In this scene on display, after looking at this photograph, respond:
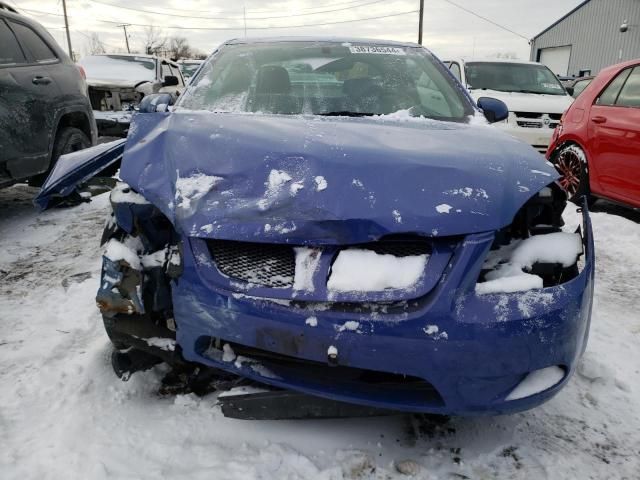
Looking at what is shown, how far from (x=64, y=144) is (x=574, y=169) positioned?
521 cm

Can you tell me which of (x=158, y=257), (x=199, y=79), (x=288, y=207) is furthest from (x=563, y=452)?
(x=199, y=79)

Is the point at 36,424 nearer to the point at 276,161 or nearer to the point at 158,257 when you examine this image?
the point at 158,257

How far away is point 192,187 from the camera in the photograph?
1.85 metres

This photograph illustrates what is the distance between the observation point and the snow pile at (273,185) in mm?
1763

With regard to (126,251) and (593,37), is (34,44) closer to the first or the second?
(126,251)

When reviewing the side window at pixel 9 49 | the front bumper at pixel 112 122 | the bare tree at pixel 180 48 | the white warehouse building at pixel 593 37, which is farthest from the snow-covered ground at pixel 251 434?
the bare tree at pixel 180 48

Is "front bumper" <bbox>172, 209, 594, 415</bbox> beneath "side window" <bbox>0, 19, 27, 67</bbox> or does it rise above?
beneath

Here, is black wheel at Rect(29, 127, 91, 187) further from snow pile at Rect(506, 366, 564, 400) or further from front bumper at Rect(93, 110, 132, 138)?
snow pile at Rect(506, 366, 564, 400)

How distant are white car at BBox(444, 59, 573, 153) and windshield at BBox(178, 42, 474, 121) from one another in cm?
491

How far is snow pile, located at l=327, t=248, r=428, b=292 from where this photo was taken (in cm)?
164

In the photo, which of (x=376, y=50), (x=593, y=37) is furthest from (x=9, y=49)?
(x=593, y=37)

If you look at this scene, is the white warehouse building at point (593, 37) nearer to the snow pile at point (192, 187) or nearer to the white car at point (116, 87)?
the white car at point (116, 87)

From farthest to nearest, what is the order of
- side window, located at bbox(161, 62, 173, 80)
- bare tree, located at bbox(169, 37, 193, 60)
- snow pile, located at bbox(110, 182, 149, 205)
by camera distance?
bare tree, located at bbox(169, 37, 193, 60), side window, located at bbox(161, 62, 173, 80), snow pile, located at bbox(110, 182, 149, 205)

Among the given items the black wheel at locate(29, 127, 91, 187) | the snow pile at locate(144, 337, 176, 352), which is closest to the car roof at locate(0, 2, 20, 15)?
the black wheel at locate(29, 127, 91, 187)
